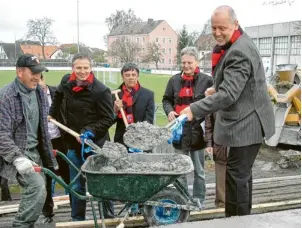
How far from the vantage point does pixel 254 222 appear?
3221mm

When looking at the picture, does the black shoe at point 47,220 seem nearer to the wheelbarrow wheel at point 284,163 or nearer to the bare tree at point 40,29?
the wheelbarrow wheel at point 284,163

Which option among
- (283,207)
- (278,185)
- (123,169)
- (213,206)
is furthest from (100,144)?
(278,185)

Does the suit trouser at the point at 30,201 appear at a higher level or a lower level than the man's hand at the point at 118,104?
lower

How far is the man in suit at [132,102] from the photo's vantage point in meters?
4.57

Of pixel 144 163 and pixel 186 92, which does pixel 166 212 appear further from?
pixel 186 92

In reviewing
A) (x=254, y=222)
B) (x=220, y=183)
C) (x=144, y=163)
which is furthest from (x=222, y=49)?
(x=220, y=183)

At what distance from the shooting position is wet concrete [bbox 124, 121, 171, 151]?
3648 millimetres

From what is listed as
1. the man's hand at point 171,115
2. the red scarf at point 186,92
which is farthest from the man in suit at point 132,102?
the red scarf at point 186,92

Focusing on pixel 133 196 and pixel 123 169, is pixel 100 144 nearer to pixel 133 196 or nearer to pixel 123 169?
pixel 123 169

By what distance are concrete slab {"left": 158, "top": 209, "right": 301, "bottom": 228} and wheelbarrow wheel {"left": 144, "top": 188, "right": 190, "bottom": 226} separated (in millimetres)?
773

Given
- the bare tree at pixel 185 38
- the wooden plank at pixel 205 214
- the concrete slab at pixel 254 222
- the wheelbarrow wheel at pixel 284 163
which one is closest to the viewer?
the concrete slab at pixel 254 222

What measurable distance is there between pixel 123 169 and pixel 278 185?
3.16m

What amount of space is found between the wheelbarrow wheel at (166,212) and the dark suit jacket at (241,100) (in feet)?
2.90

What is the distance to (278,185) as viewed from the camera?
599cm
